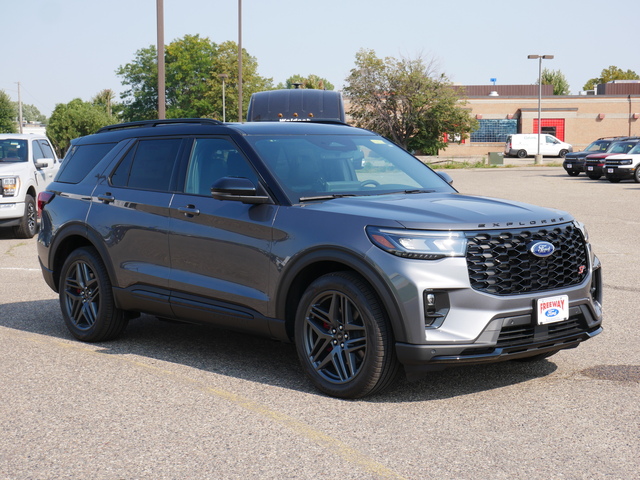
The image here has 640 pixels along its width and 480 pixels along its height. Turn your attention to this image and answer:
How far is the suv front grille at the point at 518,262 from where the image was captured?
5094 mm

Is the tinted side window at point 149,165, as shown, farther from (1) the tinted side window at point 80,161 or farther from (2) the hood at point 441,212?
(2) the hood at point 441,212

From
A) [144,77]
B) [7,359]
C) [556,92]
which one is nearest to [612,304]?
[7,359]

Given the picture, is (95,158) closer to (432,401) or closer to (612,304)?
(432,401)

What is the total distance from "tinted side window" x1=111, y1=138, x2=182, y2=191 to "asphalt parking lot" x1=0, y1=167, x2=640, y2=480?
4.32 ft

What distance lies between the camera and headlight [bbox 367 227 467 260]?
5039 mm

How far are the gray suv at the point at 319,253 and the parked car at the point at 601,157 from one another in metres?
30.2

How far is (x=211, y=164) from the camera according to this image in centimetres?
648

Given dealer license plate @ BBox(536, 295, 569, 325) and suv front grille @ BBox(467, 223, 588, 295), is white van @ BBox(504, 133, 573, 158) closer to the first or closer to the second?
suv front grille @ BBox(467, 223, 588, 295)

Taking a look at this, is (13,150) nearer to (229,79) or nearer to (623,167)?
(623,167)

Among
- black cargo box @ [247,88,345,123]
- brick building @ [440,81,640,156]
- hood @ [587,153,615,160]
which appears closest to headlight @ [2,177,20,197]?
black cargo box @ [247,88,345,123]

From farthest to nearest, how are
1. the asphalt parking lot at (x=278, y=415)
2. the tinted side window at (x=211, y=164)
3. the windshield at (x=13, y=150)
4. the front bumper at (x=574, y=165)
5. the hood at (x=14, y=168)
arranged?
the front bumper at (x=574, y=165)
the windshield at (x=13, y=150)
the hood at (x=14, y=168)
the tinted side window at (x=211, y=164)
the asphalt parking lot at (x=278, y=415)

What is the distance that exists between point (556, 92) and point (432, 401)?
116320 mm

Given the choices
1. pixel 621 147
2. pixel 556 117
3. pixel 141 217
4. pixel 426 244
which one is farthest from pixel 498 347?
pixel 556 117

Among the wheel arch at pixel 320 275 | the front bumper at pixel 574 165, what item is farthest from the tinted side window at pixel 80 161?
the front bumper at pixel 574 165
